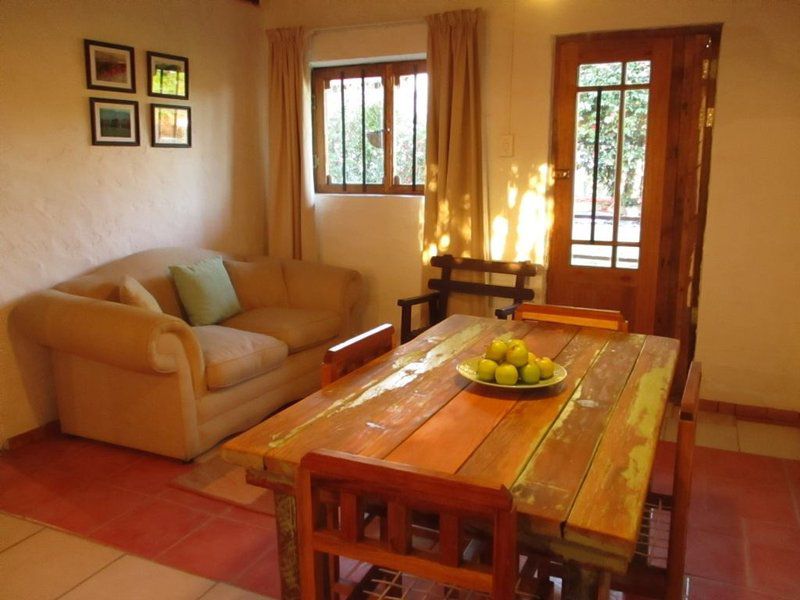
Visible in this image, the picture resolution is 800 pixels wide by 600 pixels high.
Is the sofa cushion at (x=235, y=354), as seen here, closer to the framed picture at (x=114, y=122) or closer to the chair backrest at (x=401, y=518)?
the framed picture at (x=114, y=122)

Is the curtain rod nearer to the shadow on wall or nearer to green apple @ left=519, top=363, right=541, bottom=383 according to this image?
the shadow on wall

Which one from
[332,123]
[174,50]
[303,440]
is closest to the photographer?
[303,440]

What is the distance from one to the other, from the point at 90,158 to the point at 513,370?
2804mm

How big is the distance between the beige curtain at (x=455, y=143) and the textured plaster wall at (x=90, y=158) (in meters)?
1.41

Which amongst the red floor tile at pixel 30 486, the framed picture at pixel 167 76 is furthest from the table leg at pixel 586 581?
the framed picture at pixel 167 76

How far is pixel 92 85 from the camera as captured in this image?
3.55 m

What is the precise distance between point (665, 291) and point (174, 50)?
128 inches

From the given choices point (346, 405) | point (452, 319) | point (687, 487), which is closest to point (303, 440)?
point (346, 405)

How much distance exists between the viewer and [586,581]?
4.07 feet

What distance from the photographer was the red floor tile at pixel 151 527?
8.16 feet

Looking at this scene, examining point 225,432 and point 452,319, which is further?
point 225,432

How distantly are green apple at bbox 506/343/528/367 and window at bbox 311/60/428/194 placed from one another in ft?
9.03

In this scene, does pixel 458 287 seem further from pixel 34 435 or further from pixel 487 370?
pixel 34 435

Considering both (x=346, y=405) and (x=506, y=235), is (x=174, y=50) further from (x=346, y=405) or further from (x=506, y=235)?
(x=346, y=405)
